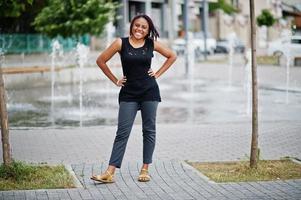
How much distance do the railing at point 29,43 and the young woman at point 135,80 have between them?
2627 centimetres

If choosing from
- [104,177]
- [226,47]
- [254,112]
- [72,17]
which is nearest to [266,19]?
[226,47]

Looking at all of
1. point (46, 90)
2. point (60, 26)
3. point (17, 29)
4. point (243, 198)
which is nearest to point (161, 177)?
point (243, 198)

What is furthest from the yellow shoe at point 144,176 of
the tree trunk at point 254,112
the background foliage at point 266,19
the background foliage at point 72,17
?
the background foliage at point 266,19

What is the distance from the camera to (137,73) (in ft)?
22.4

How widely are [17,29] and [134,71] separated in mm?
30964

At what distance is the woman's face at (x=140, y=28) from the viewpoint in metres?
6.81

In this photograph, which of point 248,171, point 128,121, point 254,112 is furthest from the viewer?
point 254,112

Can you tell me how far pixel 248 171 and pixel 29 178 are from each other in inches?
95.7

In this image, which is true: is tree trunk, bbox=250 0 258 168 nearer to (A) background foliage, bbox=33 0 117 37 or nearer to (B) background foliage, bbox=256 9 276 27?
(A) background foliage, bbox=33 0 117 37

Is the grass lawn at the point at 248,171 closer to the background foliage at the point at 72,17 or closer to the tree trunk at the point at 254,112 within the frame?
the tree trunk at the point at 254,112

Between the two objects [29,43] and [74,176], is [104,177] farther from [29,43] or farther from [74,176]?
[29,43]

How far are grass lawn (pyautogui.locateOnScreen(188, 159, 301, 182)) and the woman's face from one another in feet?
5.73

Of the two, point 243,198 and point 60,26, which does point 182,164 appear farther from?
point 60,26

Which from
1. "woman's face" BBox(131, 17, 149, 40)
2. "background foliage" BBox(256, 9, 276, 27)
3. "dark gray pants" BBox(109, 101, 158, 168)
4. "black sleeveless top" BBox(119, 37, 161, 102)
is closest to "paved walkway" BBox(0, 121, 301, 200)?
"dark gray pants" BBox(109, 101, 158, 168)
